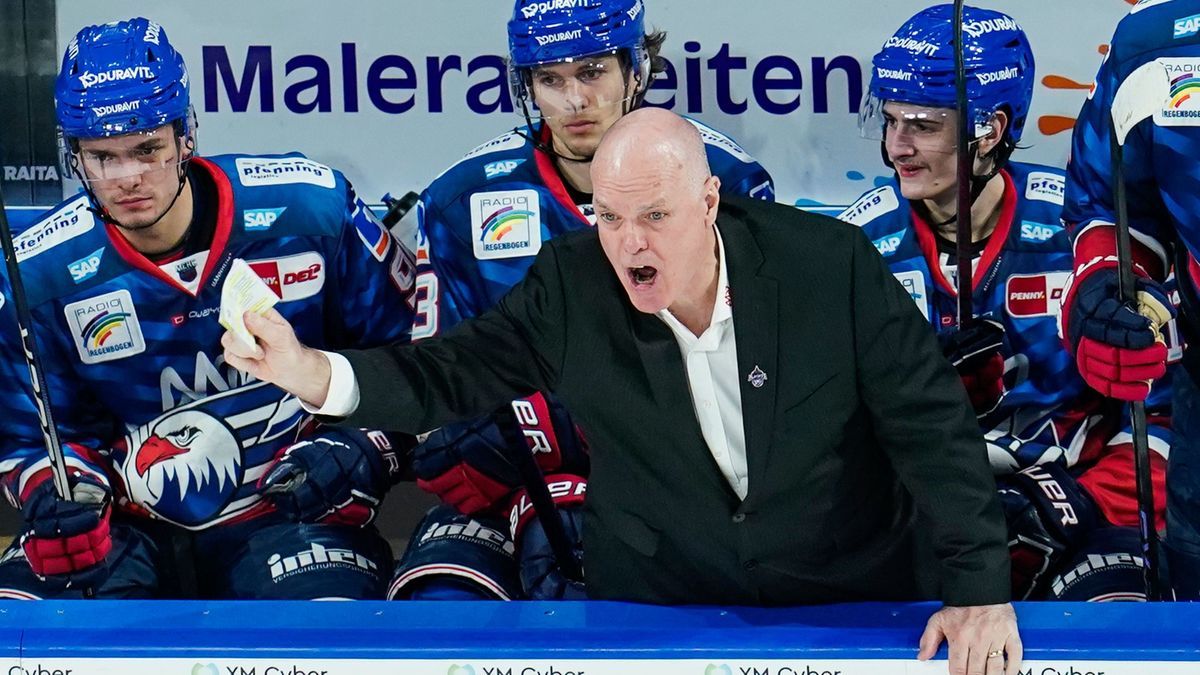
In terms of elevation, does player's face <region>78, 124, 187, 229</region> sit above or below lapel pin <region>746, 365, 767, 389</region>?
above

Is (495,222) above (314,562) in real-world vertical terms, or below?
above

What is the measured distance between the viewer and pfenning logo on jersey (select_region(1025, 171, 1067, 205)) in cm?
353

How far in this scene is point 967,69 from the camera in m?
3.43

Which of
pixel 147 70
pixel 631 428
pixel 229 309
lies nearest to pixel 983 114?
pixel 631 428

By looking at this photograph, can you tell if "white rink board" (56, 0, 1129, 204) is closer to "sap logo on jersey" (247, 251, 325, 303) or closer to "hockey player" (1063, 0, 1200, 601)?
"sap logo on jersey" (247, 251, 325, 303)

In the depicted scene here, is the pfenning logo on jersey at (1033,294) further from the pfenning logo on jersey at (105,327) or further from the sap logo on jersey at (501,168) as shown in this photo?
the pfenning logo on jersey at (105,327)

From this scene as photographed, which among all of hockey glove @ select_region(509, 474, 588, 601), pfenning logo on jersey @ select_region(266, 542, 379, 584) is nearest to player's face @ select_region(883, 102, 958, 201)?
hockey glove @ select_region(509, 474, 588, 601)

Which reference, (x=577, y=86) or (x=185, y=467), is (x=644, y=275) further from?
(x=185, y=467)

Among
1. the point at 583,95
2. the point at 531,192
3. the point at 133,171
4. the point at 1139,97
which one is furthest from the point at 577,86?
the point at 1139,97

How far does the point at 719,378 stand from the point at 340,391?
53 centimetres

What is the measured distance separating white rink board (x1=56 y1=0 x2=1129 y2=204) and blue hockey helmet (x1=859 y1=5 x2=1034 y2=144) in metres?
0.63

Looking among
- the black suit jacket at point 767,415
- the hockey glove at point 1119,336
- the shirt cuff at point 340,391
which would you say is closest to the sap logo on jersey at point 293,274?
the black suit jacket at point 767,415

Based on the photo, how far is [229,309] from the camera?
211cm

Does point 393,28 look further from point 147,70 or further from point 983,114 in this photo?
point 983,114
